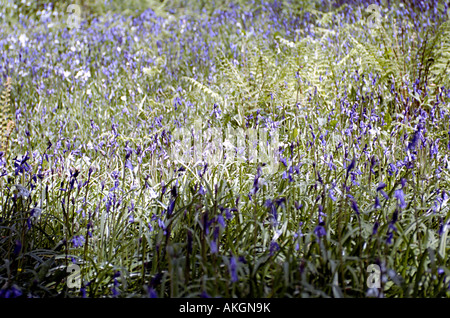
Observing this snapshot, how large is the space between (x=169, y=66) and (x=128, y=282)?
375 cm

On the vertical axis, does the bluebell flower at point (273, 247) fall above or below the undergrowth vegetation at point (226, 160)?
below

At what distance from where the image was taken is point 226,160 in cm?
284

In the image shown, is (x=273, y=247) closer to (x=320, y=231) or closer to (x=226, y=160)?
(x=320, y=231)

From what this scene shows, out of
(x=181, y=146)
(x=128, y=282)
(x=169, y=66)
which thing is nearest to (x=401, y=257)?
(x=128, y=282)

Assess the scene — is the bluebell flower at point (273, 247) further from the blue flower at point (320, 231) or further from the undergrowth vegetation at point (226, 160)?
the blue flower at point (320, 231)

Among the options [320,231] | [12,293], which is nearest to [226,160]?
[320,231]

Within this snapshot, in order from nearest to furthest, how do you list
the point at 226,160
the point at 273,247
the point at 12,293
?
the point at 12,293 → the point at 273,247 → the point at 226,160

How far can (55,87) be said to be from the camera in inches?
194

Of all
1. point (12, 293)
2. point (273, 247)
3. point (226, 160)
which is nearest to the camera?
point (12, 293)

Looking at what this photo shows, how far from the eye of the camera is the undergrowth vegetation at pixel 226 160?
6.12 ft

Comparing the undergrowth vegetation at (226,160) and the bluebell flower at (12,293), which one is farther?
the undergrowth vegetation at (226,160)

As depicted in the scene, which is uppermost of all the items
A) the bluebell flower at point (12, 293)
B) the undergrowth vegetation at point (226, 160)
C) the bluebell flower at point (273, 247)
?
the undergrowth vegetation at point (226, 160)

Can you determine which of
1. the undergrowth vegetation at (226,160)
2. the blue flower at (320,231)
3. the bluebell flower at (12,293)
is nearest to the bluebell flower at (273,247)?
the undergrowth vegetation at (226,160)

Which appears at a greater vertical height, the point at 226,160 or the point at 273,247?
the point at 226,160
